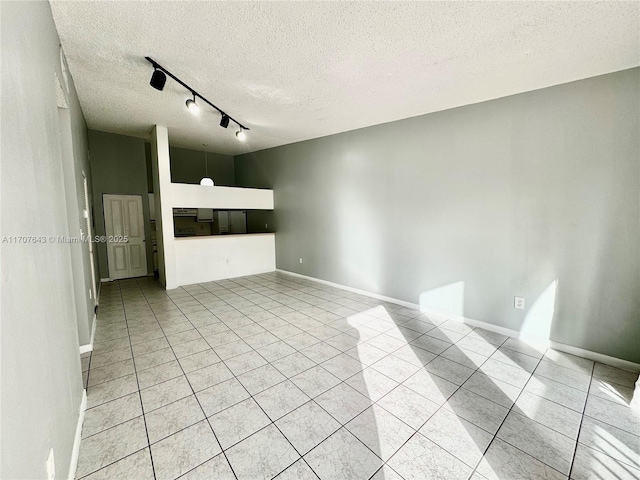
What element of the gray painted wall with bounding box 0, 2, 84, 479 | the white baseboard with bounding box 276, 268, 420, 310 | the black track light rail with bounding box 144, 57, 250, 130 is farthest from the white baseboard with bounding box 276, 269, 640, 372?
the gray painted wall with bounding box 0, 2, 84, 479

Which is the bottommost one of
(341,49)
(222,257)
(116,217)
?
(222,257)

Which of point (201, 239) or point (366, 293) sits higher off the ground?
point (201, 239)

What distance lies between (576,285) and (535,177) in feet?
3.98

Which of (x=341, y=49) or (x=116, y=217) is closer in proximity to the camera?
(x=341, y=49)

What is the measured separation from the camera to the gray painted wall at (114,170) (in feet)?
17.0

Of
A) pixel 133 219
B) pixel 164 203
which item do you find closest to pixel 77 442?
pixel 164 203

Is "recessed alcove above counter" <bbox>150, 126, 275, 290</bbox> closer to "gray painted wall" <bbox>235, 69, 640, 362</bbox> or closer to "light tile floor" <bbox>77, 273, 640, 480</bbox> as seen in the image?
"light tile floor" <bbox>77, 273, 640, 480</bbox>

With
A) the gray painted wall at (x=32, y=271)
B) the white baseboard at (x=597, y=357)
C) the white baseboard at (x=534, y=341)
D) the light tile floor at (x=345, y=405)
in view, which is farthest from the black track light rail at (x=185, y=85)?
the white baseboard at (x=597, y=357)

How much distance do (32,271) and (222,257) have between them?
4816 mm

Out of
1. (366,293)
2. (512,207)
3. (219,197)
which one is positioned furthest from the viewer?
(219,197)

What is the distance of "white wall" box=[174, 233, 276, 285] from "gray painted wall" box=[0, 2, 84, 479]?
12.0 ft

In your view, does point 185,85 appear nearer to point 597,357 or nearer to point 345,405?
point 345,405

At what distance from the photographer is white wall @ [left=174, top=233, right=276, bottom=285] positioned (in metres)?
5.28

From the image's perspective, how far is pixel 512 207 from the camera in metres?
3.08
